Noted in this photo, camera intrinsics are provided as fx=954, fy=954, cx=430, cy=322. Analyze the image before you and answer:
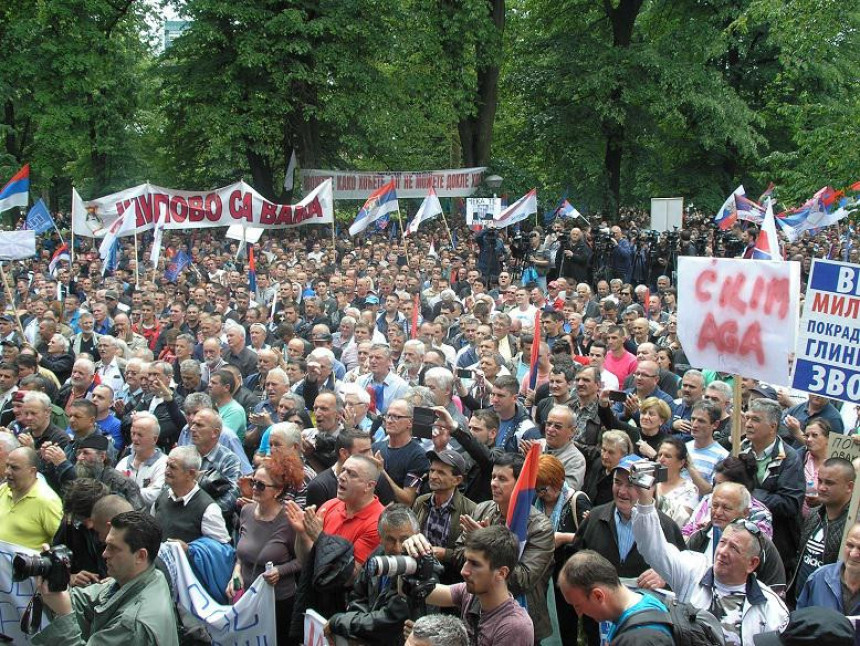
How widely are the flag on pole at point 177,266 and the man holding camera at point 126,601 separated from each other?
47.0ft

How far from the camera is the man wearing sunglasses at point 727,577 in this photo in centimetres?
434

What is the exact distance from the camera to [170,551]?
518cm

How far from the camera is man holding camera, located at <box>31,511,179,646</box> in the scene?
13.6 ft

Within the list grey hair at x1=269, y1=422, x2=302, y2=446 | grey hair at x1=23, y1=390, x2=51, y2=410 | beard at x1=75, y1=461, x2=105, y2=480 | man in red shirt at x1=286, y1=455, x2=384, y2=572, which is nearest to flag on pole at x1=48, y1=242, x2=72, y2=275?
grey hair at x1=23, y1=390, x2=51, y2=410

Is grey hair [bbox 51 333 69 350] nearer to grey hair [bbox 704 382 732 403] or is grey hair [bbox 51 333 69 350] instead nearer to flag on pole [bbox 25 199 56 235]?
grey hair [bbox 704 382 732 403]

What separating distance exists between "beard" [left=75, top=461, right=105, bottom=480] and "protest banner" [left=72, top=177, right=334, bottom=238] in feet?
35.3

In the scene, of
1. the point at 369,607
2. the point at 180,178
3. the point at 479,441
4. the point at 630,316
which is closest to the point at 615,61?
the point at 180,178

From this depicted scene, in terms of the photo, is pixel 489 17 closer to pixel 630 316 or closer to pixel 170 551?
pixel 630 316

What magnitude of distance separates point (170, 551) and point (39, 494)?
115cm

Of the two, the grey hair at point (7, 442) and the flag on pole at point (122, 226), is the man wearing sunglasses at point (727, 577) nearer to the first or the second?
the grey hair at point (7, 442)

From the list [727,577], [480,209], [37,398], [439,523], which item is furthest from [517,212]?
[727,577]

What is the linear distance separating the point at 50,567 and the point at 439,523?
6.77 ft

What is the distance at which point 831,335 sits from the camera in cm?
596

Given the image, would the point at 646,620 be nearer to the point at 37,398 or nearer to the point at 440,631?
the point at 440,631
